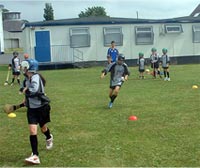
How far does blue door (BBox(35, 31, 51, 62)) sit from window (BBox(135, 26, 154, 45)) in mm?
7249

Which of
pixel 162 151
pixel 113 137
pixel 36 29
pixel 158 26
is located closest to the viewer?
pixel 162 151

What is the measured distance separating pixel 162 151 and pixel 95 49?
2645 cm

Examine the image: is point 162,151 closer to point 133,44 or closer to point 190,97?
point 190,97

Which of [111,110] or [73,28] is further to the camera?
[73,28]

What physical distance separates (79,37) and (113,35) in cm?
276

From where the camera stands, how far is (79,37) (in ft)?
108

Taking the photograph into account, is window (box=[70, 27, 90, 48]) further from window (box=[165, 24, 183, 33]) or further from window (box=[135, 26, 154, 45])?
window (box=[165, 24, 183, 33])

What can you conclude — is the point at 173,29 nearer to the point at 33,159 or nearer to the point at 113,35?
the point at 113,35

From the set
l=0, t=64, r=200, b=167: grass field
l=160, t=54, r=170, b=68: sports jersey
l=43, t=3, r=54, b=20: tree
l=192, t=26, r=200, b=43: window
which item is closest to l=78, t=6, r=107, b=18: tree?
l=43, t=3, r=54, b=20: tree

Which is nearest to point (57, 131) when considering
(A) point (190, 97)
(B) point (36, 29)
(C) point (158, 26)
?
(A) point (190, 97)

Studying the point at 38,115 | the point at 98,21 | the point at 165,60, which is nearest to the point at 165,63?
the point at 165,60

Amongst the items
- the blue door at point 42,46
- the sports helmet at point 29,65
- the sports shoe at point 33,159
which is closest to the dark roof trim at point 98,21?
the blue door at point 42,46

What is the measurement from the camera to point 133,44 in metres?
34.2

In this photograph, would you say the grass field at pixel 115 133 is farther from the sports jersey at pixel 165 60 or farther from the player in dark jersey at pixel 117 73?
the sports jersey at pixel 165 60
